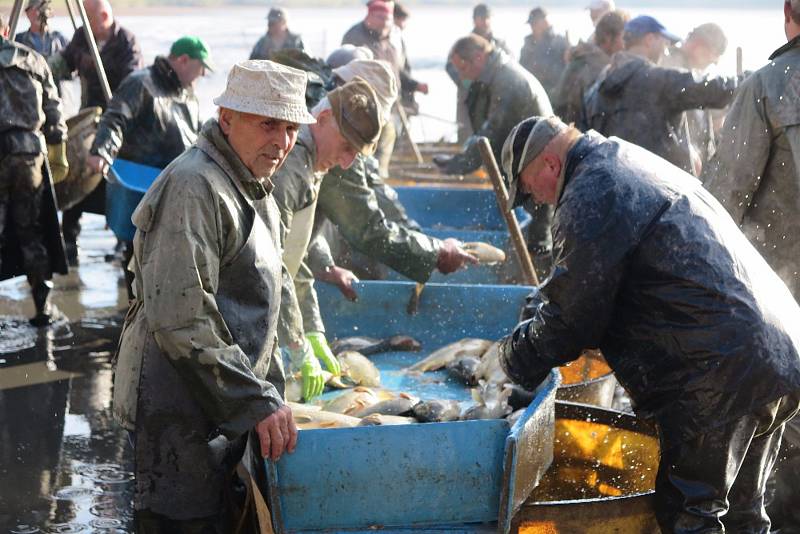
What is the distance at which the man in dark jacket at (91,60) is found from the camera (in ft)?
32.9

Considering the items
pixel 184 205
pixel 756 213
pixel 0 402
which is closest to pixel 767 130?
pixel 756 213

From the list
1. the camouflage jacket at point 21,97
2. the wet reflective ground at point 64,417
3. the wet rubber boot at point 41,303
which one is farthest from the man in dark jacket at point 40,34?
the wet rubber boot at point 41,303

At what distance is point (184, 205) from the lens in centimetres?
337

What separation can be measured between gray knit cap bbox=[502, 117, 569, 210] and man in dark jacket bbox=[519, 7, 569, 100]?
12625 millimetres

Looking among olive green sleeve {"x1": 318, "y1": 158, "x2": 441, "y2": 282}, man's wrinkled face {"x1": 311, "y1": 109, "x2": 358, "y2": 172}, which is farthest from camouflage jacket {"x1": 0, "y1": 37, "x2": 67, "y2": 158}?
man's wrinkled face {"x1": 311, "y1": 109, "x2": 358, "y2": 172}

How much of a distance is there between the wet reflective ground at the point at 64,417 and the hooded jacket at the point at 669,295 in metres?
2.58

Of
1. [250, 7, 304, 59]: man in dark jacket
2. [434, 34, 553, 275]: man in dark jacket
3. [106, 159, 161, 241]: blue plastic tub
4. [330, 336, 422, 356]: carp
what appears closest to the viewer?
[330, 336, 422, 356]: carp

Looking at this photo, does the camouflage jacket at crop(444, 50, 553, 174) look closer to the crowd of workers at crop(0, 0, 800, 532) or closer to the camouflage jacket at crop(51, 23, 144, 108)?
the camouflage jacket at crop(51, 23, 144, 108)

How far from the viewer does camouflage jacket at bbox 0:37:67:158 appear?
7672mm

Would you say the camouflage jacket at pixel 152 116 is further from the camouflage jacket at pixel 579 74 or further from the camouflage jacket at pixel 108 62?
the camouflage jacket at pixel 579 74

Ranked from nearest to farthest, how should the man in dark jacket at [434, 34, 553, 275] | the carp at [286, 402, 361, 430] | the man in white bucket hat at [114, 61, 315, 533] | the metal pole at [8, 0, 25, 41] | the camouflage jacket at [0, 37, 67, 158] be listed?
the man in white bucket hat at [114, 61, 315, 533] → the carp at [286, 402, 361, 430] → the camouflage jacket at [0, 37, 67, 158] → the metal pole at [8, 0, 25, 41] → the man in dark jacket at [434, 34, 553, 275]

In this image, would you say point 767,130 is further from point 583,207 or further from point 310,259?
point 310,259

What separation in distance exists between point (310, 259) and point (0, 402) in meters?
2.17

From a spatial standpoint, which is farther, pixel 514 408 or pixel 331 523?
pixel 514 408
